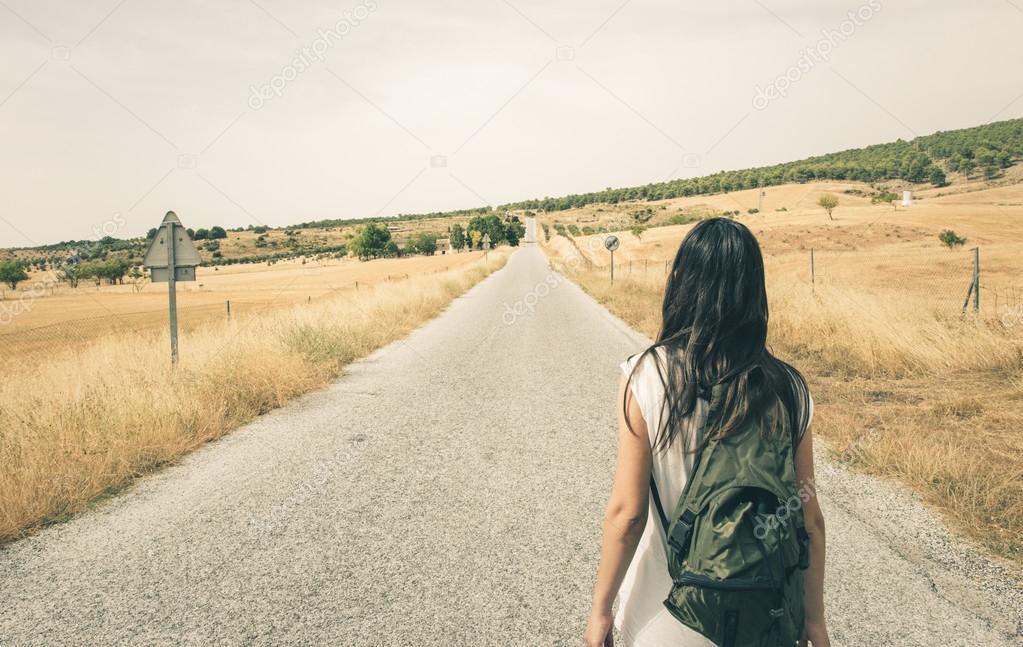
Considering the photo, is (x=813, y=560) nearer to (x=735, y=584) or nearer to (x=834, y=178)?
(x=735, y=584)

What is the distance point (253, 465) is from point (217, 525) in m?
1.42

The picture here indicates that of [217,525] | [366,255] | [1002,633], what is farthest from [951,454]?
[366,255]

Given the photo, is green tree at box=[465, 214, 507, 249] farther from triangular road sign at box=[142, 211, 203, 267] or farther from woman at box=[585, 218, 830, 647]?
woman at box=[585, 218, 830, 647]

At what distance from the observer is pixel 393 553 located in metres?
3.97

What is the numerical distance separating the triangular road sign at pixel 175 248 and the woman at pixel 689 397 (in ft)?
29.9

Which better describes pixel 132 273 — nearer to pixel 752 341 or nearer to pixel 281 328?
pixel 281 328

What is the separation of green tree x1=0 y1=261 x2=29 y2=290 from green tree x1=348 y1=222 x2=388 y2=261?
57.5 metres

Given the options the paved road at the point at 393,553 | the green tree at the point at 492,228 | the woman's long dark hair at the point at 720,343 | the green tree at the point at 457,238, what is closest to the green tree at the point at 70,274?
the green tree at the point at 457,238

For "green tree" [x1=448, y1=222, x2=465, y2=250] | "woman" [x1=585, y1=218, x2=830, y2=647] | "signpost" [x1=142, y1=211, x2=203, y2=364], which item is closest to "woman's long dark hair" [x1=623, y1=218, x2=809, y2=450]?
"woman" [x1=585, y1=218, x2=830, y2=647]

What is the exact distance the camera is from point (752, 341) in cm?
159

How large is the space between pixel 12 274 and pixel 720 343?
8797 centimetres

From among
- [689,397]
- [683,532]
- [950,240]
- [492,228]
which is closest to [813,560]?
[683,532]

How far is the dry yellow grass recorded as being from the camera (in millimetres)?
5066

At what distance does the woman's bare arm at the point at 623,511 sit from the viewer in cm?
158
